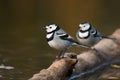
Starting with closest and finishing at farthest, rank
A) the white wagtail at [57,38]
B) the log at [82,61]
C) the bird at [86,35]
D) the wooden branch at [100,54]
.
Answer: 1. the log at [82,61]
2. the white wagtail at [57,38]
3. the wooden branch at [100,54]
4. the bird at [86,35]

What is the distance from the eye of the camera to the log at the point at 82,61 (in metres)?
8.47

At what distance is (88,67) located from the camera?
978 centimetres

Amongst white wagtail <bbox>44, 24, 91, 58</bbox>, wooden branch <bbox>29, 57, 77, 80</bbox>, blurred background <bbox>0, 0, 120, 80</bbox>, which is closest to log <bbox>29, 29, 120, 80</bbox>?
wooden branch <bbox>29, 57, 77, 80</bbox>

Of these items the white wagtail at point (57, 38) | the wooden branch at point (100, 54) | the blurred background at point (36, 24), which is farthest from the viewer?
the blurred background at point (36, 24)

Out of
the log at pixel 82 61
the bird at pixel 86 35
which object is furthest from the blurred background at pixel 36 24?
the bird at pixel 86 35

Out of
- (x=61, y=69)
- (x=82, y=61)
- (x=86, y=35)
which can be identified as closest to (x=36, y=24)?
(x=86, y=35)

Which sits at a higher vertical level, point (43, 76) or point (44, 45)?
point (44, 45)

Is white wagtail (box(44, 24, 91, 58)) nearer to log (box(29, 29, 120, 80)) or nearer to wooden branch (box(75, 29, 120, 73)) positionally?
log (box(29, 29, 120, 80))

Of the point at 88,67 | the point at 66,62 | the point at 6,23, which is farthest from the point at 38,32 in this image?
the point at 66,62

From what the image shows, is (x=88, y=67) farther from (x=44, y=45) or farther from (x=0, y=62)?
(x=44, y=45)

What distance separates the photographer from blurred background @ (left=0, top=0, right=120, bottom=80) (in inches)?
424

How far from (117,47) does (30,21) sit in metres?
5.80

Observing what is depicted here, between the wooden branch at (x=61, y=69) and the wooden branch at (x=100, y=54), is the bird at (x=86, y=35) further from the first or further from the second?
the wooden branch at (x=61, y=69)

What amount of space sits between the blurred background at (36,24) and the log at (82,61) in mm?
933
